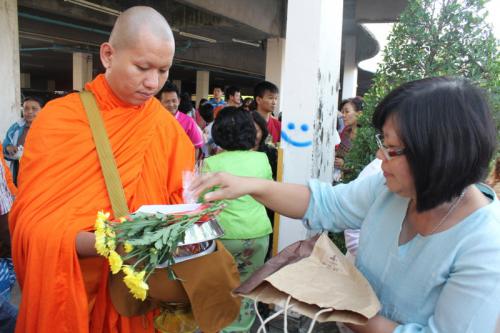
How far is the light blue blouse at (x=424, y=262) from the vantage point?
114cm

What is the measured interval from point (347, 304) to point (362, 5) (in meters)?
11.5

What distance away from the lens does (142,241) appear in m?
1.37

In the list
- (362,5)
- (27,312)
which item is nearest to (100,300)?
(27,312)

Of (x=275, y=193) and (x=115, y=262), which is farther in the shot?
(x=275, y=193)

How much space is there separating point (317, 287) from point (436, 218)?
1.49 ft

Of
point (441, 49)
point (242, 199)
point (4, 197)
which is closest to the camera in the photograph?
point (4, 197)

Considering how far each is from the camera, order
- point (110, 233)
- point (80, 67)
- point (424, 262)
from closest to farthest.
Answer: point (424, 262)
point (110, 233)
point (80, 67)

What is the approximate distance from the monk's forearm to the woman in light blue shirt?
3.39ft

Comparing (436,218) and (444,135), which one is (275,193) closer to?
(436,218)

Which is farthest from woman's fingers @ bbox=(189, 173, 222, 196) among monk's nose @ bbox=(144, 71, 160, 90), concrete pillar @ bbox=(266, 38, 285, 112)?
concrete pillar @ bbox=(266, 38, 285, 112)

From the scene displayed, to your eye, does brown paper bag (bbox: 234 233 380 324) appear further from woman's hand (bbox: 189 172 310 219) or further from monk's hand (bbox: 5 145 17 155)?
monk's hand (bbox: 5 145 17 155)

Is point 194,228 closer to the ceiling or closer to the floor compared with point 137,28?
closer to the floor

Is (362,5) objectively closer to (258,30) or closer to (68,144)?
(258,30)

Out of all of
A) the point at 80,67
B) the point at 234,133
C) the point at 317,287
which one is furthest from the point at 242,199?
the point at 80,67
